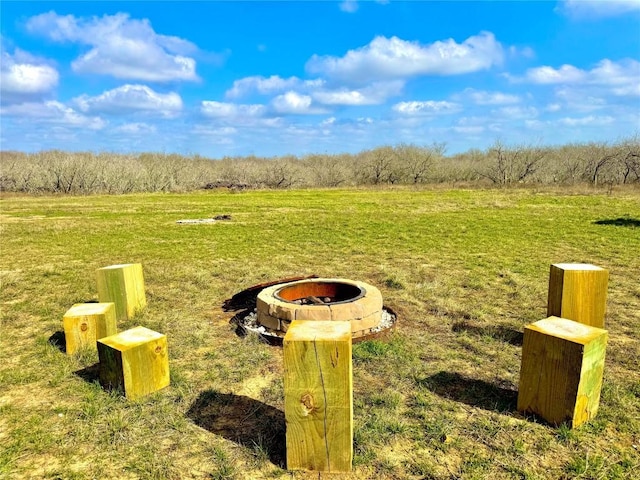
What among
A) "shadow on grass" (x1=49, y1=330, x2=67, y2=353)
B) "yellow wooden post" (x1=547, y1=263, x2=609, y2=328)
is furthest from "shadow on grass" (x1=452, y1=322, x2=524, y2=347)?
"shadow on grass" (x1=49, y1=330, x2=67, y2=353)

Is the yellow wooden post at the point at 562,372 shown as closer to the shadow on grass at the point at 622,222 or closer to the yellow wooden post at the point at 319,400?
the yellow wooden post at the point at 319,400

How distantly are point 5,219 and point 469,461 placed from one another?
58.5 feet

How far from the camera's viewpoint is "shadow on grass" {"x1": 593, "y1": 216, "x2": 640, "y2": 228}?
11347 millimetres

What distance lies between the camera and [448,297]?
5.55 meters

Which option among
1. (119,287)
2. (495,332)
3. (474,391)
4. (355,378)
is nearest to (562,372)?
(474,391)

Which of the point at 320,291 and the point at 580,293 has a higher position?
the point at 580,293

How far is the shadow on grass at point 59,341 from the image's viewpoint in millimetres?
4125

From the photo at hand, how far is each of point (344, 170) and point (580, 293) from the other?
4401 centimetres

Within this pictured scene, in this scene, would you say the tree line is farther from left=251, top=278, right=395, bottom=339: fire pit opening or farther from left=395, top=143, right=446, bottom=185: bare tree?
left=251, top=278, right=395, bottom=339: fire pit opening

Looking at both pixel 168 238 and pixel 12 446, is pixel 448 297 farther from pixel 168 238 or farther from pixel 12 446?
pixel 168 238

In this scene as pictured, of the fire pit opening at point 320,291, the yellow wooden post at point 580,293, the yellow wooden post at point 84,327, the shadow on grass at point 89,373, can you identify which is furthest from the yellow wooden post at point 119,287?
the yellow wooden post at point 580,293

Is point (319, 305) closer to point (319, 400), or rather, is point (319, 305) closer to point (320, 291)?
point (320, 291)

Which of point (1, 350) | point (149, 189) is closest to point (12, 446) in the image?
point (1, 350)

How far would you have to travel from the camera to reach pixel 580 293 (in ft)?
12.7
